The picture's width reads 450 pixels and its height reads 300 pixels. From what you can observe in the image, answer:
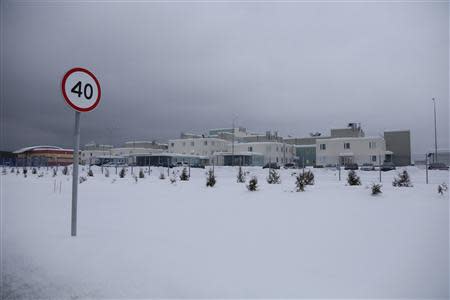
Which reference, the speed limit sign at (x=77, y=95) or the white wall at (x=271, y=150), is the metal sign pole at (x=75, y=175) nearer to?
the speed limit sign at (x=77, y=95)

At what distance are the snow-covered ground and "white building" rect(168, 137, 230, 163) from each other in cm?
6819

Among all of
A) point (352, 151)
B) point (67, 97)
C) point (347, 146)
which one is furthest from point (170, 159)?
point (67, 97)

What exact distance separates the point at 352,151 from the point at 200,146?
114ft

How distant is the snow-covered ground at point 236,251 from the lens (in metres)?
3.79

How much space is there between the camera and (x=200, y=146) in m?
77.6

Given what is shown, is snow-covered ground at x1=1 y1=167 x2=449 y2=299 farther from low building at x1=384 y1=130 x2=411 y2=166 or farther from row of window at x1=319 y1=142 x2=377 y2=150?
low building at x1=384 y1=130 x2=411 y2=166

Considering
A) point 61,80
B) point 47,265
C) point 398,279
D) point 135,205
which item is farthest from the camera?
point 135,205

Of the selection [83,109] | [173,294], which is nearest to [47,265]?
[173,294]

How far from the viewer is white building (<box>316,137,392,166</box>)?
57.8 m

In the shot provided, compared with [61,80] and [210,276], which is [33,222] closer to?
[61,80]

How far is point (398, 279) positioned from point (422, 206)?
15.3ft

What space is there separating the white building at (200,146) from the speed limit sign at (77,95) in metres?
69.8

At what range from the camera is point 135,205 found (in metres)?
9.61

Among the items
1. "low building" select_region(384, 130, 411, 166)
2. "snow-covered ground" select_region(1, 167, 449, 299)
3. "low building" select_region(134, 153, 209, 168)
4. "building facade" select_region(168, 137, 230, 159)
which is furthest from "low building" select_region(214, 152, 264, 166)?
"snow-covered ground" select_region(1, 167, 449, 299)
